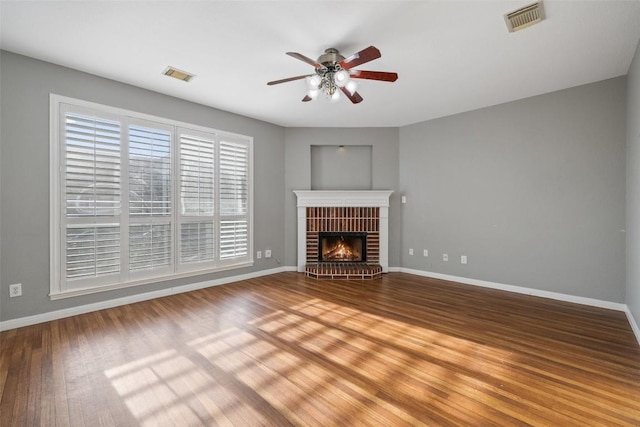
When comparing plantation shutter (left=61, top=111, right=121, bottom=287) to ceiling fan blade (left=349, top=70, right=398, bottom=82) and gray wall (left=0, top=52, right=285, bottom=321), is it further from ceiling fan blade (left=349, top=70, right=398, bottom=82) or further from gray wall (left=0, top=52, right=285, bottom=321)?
ceiling fan blade (left=349, top=70, right=398, bottom=82)

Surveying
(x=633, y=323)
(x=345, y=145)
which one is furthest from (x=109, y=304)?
(x=633, y=323)

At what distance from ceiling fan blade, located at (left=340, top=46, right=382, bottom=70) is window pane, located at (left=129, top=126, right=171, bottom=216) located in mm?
2745

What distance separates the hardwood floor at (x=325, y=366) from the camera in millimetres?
1646

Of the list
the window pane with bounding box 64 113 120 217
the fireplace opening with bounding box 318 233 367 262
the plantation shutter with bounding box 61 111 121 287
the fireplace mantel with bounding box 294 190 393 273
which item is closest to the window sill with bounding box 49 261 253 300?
the plantation shutter with bounding box 61 111 121 287

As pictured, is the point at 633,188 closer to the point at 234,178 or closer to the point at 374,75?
the point at 374,75

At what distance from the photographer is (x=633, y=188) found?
9.30 ft

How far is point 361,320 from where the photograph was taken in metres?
3.02

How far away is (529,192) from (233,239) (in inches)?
177

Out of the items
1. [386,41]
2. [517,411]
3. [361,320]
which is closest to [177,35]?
[386,41]

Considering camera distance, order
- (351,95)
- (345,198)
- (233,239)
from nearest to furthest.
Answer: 1. (351,95)
2. (233,239)
3. (345,198)

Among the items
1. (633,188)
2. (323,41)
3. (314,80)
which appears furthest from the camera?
(633,188)

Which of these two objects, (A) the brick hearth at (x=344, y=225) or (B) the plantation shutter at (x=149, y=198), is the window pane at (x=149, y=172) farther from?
(A) the brick hearth at (x=344, y=225)

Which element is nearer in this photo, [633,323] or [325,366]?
[325,366]

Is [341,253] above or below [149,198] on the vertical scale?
below
